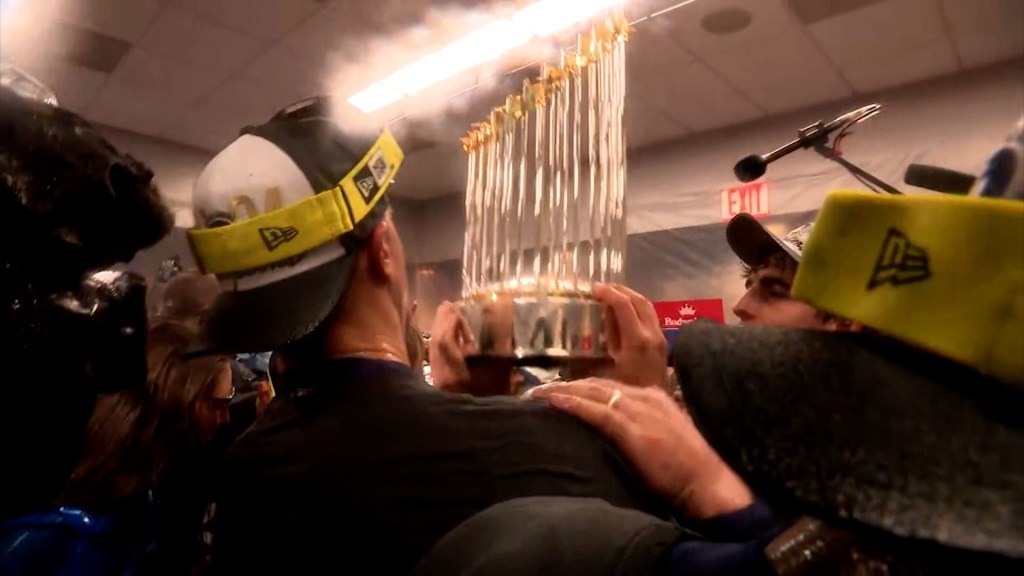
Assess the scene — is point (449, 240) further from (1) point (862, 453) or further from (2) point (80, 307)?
(1) point (862, 453)

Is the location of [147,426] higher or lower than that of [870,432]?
lower

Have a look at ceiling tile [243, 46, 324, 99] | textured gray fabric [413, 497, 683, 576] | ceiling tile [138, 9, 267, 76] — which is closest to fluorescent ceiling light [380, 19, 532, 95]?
ceiling tile [243, 46, 324, 99]

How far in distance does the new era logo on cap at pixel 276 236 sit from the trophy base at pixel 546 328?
242mm

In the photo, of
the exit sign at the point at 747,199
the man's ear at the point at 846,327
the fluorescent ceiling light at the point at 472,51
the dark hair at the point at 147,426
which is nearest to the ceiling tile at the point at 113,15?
the fluorescent ceiling light at the point at 472,51

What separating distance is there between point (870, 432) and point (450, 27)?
2572 mm

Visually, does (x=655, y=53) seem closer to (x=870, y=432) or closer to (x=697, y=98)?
(x=697, y=98)

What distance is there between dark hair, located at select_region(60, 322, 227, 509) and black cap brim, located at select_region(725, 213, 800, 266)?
1.03 meters

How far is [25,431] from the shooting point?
0.46 m

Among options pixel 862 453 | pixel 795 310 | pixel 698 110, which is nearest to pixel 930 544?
pixel 862 453

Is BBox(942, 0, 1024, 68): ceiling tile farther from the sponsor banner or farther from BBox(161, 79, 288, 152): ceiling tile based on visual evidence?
BBox(161, 79, 288, 152): ceiling tile

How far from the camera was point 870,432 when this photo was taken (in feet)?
0.92

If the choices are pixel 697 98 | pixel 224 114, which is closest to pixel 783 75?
pixel 697 98

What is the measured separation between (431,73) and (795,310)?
2136 millimetres

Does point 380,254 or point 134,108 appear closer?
point 380,254
